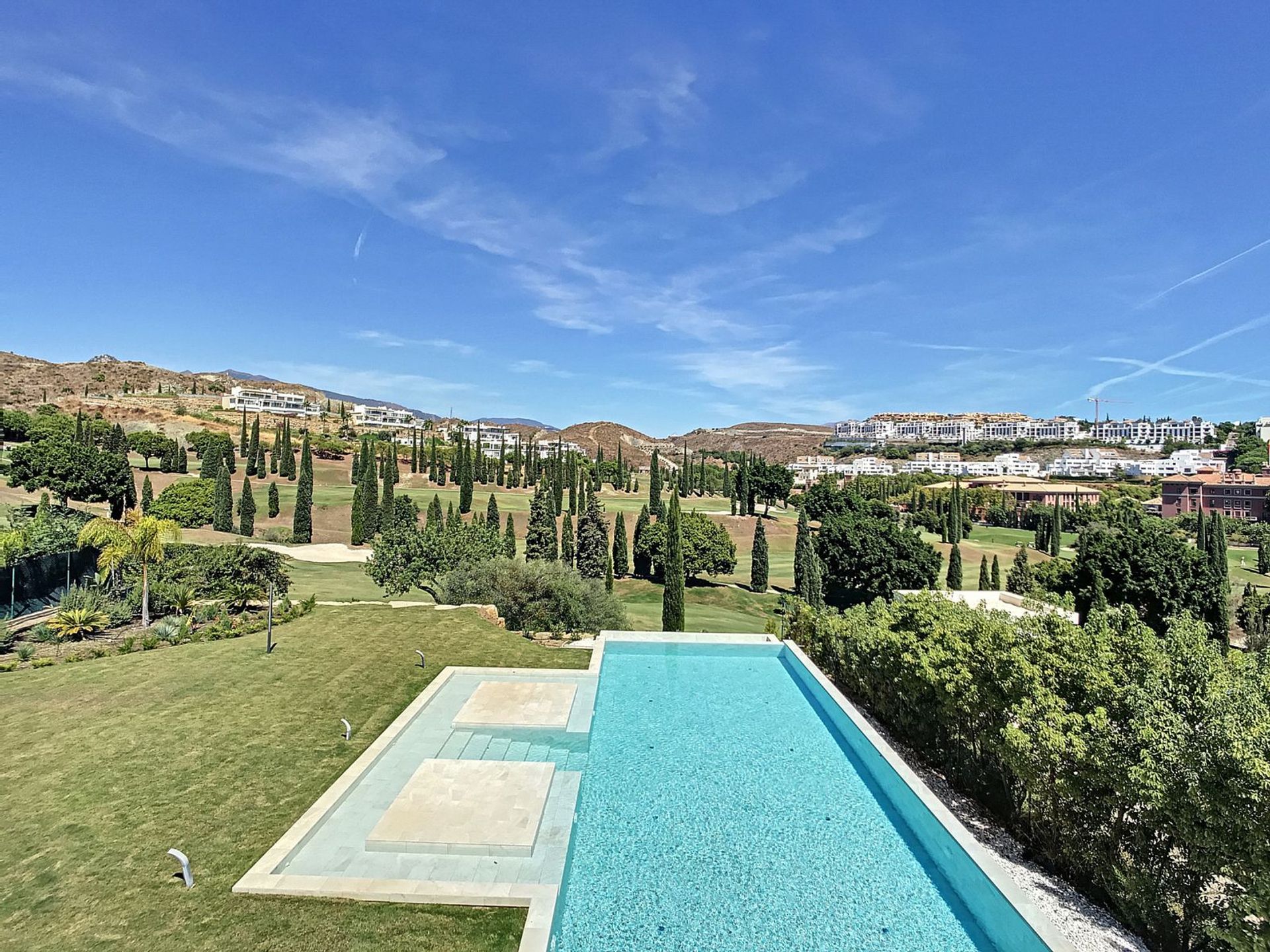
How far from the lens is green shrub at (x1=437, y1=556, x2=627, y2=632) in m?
19.1

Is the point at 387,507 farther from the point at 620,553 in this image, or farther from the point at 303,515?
the point at 620,553

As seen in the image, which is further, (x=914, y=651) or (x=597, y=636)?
(x=597, y=636)

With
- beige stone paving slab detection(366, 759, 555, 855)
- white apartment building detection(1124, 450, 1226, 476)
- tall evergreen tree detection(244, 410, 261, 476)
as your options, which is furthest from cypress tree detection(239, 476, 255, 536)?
white apartment building detection(1124, 450, 1226, 476)

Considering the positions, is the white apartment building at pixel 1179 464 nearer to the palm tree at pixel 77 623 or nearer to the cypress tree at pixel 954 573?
the cypress tree at pixel 954 573

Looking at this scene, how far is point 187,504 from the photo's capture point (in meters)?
39.6

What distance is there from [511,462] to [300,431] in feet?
90.2

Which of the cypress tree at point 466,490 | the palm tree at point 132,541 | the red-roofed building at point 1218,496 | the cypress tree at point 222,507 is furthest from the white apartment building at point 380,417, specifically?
the red-roofed building at point 1218,496

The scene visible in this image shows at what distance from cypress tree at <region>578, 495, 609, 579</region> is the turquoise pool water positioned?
23.5 metres

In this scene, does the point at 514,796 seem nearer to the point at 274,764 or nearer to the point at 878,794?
the point at 274,764

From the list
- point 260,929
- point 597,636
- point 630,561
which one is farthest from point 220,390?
point 260,929

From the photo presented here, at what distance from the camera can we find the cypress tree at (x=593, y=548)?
36.1 meters

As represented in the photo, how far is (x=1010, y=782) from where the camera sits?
8.83 meters

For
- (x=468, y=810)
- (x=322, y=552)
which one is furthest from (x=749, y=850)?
(x=322, y=552)

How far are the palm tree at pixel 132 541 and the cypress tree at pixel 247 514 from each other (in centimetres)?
2538
